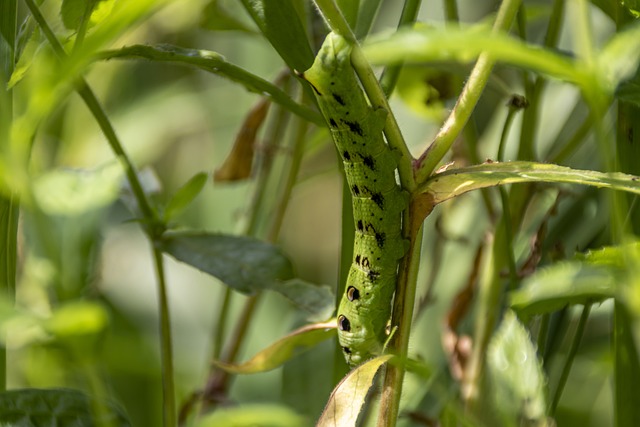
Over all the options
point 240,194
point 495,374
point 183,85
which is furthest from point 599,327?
point 495,374

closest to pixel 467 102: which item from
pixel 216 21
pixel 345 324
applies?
pixel 345 324

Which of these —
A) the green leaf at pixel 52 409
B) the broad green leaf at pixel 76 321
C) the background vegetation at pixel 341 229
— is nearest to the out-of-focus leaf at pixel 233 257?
the background vegetation at pixel 341 229

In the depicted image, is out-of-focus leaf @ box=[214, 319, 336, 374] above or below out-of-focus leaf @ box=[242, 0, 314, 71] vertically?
below

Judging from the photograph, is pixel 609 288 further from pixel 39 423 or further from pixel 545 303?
pixel 39 423

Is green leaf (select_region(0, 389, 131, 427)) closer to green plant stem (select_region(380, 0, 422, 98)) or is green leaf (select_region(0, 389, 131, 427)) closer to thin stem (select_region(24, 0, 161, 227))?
thin stem (select_region(24, 0, 161, 227))

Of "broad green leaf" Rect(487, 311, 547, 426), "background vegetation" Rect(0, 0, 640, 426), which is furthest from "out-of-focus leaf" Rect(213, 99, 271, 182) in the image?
"broad green leaf" Rect(487, 311, 547, 426)

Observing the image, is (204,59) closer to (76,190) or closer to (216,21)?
(76,190)
